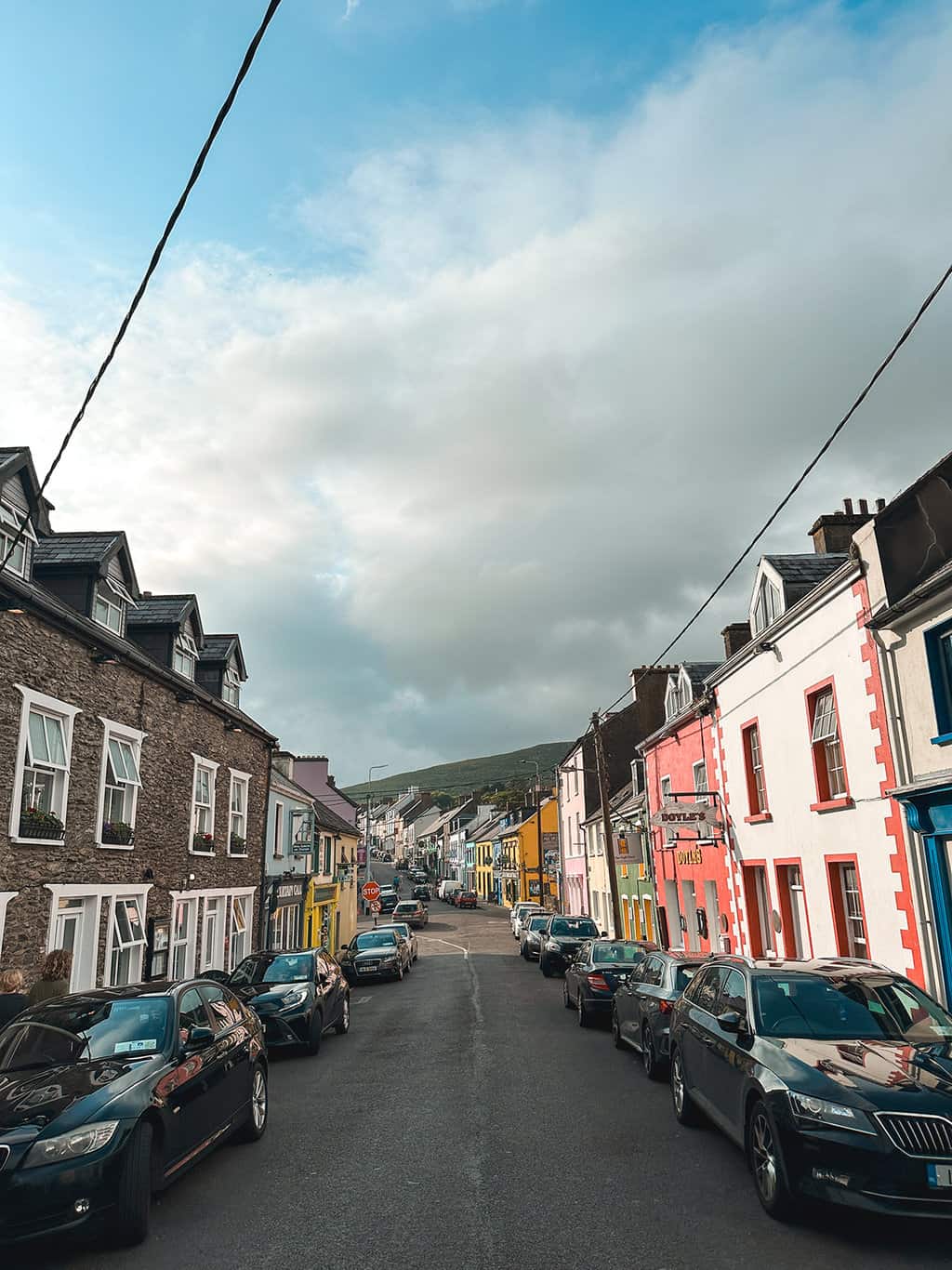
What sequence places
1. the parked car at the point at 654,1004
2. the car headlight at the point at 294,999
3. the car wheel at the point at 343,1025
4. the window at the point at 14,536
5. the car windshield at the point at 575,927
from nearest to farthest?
the parked car at the point at 654,1004 < the window at the point at 14,536 < the car headlight at the point at 294,999 < the car wheel at the point at 343,1025 < the car windshield at the point at 575,927

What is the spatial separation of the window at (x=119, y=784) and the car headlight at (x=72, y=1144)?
985cm

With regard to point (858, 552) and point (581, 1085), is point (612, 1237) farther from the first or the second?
point (858, 552)

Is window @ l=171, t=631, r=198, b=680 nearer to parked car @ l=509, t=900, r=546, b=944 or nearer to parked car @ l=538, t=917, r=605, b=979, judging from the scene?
parked car @ l=538, t=917, r=605, b=979

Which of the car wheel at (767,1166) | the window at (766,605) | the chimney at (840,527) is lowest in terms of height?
the car wheel at (767,1166)

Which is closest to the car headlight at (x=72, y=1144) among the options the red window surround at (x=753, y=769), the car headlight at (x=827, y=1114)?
the car headlight at (x=827, y=1114)

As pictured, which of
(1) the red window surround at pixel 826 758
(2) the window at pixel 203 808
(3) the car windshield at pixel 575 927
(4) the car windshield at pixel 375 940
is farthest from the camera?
(4) the car windshield at pixel 375 940

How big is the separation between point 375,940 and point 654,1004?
18696 millimetres

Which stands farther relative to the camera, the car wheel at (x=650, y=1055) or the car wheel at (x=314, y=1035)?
the car wheel at (x=314, y=1035)

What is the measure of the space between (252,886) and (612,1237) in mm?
20219

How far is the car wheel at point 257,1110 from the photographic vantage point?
8.16 meters

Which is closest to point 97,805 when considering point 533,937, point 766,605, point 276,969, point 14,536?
point 276,969

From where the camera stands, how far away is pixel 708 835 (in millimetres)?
19578

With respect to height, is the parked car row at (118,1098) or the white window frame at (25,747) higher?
the white window frame at (25,747)

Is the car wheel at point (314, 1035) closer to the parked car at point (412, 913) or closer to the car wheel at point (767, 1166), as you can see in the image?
the car wheel at point (767, 1166)
